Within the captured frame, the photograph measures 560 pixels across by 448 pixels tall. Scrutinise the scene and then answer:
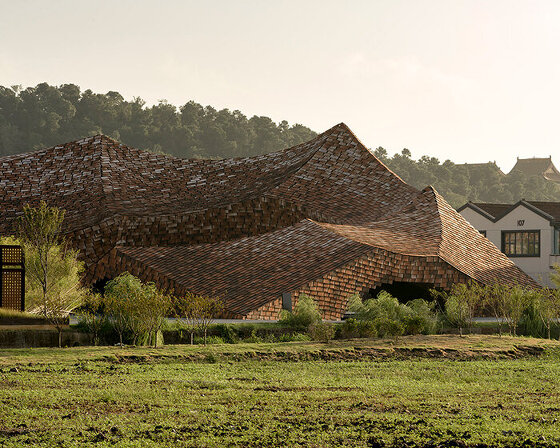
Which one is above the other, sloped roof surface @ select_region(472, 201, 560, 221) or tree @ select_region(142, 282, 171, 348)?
sloped roof surface @ select_region(472, 201, 560, 221)

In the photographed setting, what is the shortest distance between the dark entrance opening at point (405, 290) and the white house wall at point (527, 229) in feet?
55.6

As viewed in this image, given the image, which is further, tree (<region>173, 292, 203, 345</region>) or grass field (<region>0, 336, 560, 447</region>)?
tree (<region>173, 292, 203, 345</region>)

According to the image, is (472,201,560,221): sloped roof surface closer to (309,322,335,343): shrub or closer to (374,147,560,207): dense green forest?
(309,322,335,343): shrub

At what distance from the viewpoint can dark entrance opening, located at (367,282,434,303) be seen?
34406mm

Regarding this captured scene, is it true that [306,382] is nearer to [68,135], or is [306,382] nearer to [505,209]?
[505,209]

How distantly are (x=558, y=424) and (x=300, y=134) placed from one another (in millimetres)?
112074

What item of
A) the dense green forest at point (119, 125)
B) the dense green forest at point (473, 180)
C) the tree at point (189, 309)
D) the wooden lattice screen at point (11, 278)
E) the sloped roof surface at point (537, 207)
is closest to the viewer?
the tree at point (189, 309)

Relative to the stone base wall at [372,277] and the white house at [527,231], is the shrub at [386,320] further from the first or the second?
the white house at [527,231]

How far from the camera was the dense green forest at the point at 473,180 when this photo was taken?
11738 centimetres

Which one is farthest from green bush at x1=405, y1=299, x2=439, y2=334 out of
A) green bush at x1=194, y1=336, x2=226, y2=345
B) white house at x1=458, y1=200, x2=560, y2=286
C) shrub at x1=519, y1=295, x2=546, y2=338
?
white house at x1=458, y1=200, x2=560, y2=286

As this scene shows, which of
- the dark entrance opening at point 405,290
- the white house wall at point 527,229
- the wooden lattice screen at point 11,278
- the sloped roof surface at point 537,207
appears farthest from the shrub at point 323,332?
the sloped roof surface at point 537,207

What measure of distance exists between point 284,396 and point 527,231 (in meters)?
42.9

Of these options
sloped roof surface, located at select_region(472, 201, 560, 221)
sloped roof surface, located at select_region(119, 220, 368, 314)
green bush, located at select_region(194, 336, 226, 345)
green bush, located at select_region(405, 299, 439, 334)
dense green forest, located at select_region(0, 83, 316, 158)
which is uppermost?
dense green forest, located at select_region(0, 83, 316, 158)

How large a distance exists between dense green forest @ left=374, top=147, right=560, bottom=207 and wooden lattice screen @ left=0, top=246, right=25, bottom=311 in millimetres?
94149
